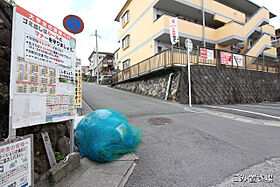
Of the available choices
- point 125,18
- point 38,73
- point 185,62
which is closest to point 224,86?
point 185,62

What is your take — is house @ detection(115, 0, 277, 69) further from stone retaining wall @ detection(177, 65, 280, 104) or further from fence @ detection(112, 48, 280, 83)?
stone retaining wall @ detection(177, 65, 280, 104)

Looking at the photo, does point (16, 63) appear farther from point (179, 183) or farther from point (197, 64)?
point (197, 64)

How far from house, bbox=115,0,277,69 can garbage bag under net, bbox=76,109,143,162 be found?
995 cm

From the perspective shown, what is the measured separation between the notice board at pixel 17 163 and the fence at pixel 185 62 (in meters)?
8.85

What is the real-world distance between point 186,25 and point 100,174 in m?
13.2

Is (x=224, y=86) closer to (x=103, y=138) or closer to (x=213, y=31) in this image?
(x=213, y=31)

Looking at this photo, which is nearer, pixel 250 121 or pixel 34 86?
pixel 34 86

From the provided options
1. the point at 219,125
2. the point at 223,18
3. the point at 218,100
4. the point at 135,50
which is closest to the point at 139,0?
the point at 135,50

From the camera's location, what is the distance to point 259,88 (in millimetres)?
12227

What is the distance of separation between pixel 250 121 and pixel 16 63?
7.05 meters

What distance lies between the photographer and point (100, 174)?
2.02 metres

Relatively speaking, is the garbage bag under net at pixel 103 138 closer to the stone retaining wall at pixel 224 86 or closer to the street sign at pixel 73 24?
the street sign at pixel 73 24

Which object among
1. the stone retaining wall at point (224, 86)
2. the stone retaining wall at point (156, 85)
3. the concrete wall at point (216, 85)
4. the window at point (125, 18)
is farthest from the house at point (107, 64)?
the stone retaining wall at point (224, 86)

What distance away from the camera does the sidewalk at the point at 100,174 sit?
1803mm
